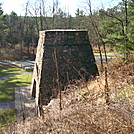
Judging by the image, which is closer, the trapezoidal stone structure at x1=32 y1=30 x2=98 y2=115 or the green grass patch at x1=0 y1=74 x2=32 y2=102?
the trapezoidal stone structure at x1=32 y1=30 x2=98 y2=115

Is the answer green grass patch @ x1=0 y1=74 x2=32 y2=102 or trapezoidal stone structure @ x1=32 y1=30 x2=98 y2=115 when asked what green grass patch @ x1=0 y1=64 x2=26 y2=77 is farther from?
trapezoidal stone structure @ x1=32 y1=30 x2=98 y2=115

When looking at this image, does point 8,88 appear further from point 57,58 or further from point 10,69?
point 10,69

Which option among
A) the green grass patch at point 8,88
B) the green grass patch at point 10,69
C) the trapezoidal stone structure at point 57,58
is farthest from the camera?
the green grass patch at point 10,69

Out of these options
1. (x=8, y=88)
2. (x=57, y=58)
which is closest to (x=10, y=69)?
(x=8, y=88)

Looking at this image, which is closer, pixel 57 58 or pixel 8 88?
pixel 57 58

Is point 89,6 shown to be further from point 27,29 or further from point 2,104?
point 27,29

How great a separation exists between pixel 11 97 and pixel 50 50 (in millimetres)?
4841

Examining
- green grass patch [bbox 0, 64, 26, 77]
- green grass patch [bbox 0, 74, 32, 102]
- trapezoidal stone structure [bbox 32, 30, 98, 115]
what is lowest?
green grass patch [bbox 0, 74, 32, 102]

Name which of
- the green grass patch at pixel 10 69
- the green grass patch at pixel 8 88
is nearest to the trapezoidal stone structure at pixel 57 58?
the green grass patch at pixel 8 88

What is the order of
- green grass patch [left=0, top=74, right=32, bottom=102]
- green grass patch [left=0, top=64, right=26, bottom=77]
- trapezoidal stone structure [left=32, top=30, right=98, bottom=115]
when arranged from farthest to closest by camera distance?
1. green grass patch [left=0, top=64, right=26, bottom=77]
2. green grass patch [left=0, top=74, right=32, bottom=102]
3. trapezoidal stone structure [left=32, top=30, right=98, bottom=115]

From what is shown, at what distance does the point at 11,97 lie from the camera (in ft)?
35.3

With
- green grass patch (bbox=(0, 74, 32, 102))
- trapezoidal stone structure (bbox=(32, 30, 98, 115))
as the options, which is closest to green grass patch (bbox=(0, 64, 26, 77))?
green grass patch (bbox=(0, 74, 32, 102))

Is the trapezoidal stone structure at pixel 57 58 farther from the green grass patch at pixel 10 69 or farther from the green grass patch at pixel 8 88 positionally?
the green grass patch at pixel 10 69

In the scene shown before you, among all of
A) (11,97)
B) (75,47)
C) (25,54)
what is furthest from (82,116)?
(25,54)
